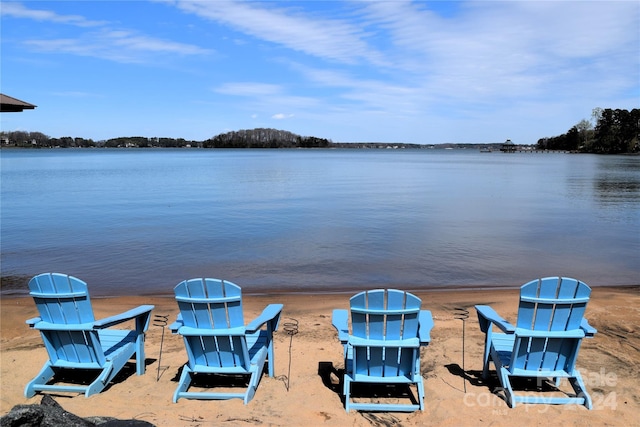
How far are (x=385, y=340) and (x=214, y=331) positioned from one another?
161cm

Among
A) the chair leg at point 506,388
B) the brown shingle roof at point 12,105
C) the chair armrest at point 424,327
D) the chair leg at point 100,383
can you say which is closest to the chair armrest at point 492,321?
the chair leg at point 506,388

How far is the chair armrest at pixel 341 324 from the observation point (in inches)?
173

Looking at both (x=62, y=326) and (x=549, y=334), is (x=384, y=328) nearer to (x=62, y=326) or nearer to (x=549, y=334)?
(x=549, y=334)

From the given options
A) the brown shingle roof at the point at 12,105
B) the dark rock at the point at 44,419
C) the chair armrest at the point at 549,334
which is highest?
the brown shingle roof at the point at 12,105

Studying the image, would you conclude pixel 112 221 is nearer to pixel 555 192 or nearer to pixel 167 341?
pixel 167 341

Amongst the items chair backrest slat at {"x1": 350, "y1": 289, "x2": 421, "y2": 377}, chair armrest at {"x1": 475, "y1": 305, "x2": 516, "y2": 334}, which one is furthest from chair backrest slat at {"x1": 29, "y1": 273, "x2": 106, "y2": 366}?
chair armrest at {"x1": 475, "y1": 305, "x2": 516, "y2": 334}

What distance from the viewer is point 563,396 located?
4.69m

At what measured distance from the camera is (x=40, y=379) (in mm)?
4777

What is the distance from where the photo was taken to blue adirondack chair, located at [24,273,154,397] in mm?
4559

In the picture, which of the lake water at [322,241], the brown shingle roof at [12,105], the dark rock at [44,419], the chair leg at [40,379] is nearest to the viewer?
the dark rock at [44,419]

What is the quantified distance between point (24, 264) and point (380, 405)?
11010mm

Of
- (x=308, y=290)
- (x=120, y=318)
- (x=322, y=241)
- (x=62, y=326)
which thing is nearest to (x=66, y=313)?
(x=62, y=326)

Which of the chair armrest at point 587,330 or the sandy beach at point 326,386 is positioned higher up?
the chair armrest at point 587,330

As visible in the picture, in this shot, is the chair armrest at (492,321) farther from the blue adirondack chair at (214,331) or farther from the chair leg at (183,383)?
the chair leg at (183,383)
